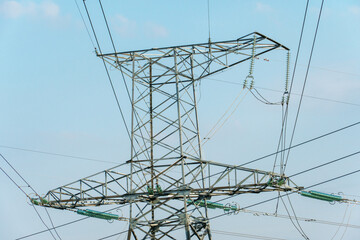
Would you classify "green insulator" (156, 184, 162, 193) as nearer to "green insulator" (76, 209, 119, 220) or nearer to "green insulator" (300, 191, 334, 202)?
"green insulator" (76, 209, 119, 220)

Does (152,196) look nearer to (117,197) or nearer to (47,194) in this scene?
(117,197)

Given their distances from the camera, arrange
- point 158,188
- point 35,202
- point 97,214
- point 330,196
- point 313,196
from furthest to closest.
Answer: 1. point 35,202
2. point 97,214
3. point 158,188
4. point 330,196
5. point 313,196

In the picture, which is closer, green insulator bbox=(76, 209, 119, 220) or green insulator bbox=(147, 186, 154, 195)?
green insulator bbox=(147, 186, 154, 195)

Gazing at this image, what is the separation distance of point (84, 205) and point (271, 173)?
778 centimetres

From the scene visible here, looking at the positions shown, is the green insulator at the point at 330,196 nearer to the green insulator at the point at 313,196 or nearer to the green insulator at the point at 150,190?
the green insulator at the point at 313,196

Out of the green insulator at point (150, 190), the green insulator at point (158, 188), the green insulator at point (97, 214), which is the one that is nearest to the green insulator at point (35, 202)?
the green insulator at point (97, 214)

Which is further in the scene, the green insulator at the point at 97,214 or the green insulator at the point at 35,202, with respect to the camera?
the green insulator at the point at 35,202

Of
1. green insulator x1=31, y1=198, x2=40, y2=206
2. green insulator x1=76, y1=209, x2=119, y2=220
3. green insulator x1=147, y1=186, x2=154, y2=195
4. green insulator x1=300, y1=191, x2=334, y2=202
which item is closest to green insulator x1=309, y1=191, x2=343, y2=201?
green insulator x1=300, y1=191, x2=334, y2=202

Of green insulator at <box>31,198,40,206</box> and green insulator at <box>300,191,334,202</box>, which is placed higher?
green insulator at <box>31,198,40,206</box>

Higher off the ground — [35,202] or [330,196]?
[35,202]

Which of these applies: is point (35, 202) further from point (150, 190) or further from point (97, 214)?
point (150, 190)

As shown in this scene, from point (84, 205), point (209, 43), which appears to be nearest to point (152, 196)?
point (84, 205)

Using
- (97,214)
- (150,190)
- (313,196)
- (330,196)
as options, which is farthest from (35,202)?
(330,196)

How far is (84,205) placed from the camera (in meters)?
25.4
